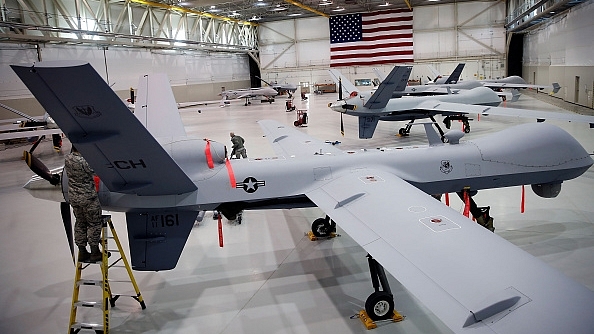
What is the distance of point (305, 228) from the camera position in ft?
30.4

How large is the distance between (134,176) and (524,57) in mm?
50243

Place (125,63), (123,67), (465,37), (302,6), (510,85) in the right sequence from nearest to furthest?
1. (510,85)
2. (123,67)
3. (125,63)
4. (302,6)
5. (465,37)

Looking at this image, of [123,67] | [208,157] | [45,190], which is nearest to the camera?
[45,190]

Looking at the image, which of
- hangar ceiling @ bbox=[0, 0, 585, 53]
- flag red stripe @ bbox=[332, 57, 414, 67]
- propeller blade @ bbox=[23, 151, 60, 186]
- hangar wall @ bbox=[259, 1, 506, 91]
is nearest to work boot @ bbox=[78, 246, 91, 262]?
propeller blade @ bbox=[23, 151, 60, 186]

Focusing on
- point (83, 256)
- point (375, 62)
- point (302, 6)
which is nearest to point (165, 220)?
point (83, 256)

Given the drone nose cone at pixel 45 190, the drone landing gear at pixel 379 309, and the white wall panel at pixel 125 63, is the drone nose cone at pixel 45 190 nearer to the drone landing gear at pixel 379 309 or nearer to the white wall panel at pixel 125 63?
the drone landing gear at pixel 379 309

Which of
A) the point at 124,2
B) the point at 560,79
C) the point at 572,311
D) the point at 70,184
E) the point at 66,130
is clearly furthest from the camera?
the point at 124,2

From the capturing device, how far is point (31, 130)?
19.3 meters

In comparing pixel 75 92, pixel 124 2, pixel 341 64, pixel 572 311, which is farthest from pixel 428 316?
pixel 341 64

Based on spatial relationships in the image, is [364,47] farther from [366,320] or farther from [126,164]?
[366,320]

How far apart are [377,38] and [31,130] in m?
37.7

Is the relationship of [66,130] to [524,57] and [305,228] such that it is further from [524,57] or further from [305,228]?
[524,57]

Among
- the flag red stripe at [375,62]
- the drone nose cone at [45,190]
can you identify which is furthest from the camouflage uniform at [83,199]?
the flag red stripe at [375,62]

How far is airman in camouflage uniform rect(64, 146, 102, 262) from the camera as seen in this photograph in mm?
5605
